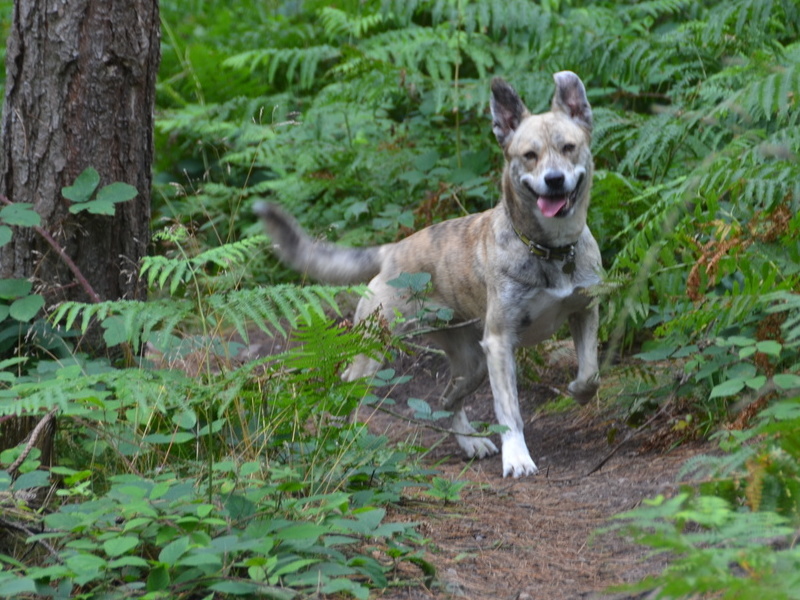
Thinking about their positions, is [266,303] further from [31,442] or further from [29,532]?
[29,532]

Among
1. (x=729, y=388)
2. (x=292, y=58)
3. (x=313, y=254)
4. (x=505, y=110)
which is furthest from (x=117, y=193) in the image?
(x=292, y=58)

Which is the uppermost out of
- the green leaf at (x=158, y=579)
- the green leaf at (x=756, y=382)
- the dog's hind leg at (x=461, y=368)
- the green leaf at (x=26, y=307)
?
the green leaf at (x=26, y=307)

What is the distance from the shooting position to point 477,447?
5785 millimetres

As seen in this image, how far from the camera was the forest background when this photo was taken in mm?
2746

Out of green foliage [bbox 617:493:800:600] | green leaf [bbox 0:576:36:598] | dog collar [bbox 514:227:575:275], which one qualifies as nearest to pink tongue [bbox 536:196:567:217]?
dog collar [bbox 514:227:575:275]

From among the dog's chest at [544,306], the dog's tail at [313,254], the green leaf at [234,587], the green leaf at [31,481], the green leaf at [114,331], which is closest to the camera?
the green leaf at [234,587]

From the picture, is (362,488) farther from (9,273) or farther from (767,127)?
(767,127)

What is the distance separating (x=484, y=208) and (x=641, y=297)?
10.7 ft

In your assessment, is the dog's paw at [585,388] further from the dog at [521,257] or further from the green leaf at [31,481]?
the green leaf at [31,481]

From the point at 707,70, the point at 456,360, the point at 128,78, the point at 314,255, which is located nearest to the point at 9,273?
the point at 128,78

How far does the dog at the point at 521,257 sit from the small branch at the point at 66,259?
4.06 feet

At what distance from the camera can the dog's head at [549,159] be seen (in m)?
5.43

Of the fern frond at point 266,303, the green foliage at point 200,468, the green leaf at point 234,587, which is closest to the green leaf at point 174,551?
the green foliage at point 200,468

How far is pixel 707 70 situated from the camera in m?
6.52
